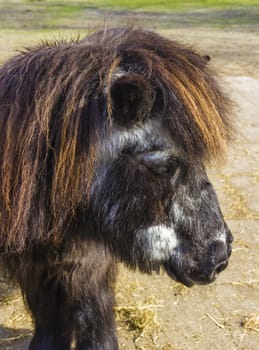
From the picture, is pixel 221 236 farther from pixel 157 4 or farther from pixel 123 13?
pixel 157 4

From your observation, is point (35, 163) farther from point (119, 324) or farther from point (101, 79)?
point (119, 324)

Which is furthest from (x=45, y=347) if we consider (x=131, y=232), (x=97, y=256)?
(x=131, y=232)

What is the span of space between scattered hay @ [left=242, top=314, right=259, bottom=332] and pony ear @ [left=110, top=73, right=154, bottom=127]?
1.49 m

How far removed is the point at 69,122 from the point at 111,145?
157mm

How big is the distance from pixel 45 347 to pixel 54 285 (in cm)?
36

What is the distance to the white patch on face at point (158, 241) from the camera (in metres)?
2.12

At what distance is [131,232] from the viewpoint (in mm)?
2131

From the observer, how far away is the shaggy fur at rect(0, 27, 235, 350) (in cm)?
204

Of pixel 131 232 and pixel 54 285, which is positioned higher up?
pixel 131 232

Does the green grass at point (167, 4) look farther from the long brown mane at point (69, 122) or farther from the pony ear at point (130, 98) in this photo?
the pony ear at point (130, 98)

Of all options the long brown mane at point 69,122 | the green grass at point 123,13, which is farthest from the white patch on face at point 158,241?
the green grass at point 123,13

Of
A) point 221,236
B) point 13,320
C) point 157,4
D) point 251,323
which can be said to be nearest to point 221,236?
point 221,236

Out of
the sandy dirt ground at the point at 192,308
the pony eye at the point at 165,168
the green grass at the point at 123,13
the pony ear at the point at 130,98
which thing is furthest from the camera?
the green grass at the point at 123,13

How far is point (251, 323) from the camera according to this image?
10.2 feet
